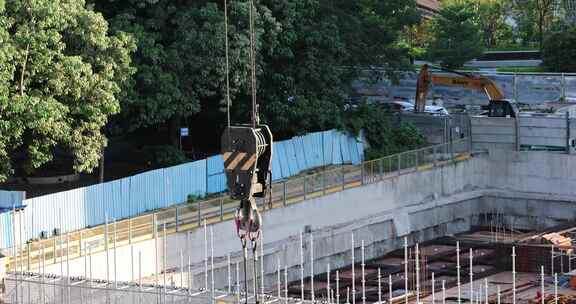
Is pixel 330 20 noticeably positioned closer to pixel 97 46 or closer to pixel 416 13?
pixel 416 13

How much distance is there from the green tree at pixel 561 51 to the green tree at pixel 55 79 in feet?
101

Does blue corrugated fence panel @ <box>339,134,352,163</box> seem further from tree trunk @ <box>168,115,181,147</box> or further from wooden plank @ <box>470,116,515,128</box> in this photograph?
wooden plank @ <box>470,116,515,128</box>

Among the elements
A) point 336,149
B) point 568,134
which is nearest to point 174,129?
point 336,149

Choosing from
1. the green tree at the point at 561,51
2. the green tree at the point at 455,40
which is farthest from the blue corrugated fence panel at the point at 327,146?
the green tree at the point at 561,51

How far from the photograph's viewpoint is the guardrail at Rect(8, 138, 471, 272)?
42.4 m

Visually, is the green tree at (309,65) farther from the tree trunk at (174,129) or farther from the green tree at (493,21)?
the green tree at (493,21)

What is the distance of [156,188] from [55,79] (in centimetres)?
561

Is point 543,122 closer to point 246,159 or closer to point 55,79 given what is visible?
point 55,79

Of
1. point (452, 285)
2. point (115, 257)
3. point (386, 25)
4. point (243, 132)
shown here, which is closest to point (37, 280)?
point (115, 257)

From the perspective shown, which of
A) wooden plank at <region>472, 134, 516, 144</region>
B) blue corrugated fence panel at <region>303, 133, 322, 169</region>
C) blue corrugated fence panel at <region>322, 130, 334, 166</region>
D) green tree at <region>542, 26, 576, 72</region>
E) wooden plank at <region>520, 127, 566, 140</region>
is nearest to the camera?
blue corrugated fence panel at <region>303, 133, 322, 169</region>

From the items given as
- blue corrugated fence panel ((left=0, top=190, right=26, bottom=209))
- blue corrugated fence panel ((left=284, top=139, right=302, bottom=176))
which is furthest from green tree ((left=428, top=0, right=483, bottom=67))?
blue corrugated fence panel ((left=0, top=190, right=26, bottom=209))

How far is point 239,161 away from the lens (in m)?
26.0

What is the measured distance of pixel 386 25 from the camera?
60938 millimetres

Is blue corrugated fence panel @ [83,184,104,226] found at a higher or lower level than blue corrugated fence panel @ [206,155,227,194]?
lower
